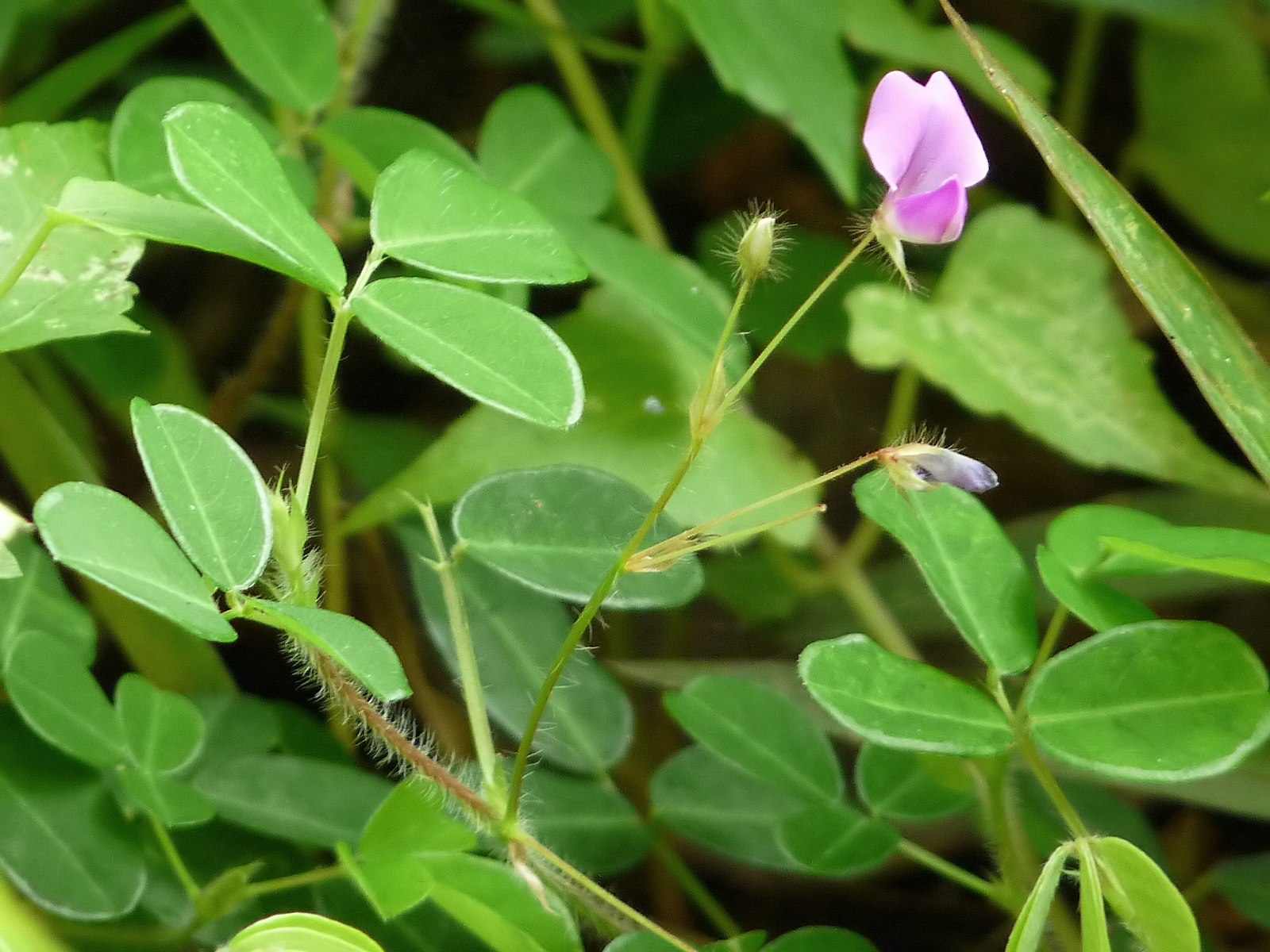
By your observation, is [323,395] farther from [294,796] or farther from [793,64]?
[793,64]

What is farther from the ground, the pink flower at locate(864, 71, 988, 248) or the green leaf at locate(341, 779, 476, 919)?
the pink flower at locate(864, 71, 988, 248)

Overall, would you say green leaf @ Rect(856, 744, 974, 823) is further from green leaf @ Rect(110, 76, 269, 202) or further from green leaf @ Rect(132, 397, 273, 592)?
green leaf @ Rect(110, 76, 269, 202)

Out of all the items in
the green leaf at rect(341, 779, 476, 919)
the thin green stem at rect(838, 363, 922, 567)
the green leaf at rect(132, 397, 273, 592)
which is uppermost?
the green leaf at rect(132, 397, 273, 592)

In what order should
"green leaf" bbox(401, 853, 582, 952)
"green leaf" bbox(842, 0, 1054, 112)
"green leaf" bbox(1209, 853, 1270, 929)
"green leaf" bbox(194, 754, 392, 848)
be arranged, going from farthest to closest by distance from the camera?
"green leaf" bbox(842, 0, 1054, 112), "green leaf" bbox(1209, 853, 1270, 929), "green leaf" bbox(194, 754, 392, 848), "green leaf" bbox(401, 853, 582, 952)

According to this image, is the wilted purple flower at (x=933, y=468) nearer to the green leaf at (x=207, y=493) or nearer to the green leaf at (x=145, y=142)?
the green leaf at (x=207, y=493)

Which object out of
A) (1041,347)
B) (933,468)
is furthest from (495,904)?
(1041,347)

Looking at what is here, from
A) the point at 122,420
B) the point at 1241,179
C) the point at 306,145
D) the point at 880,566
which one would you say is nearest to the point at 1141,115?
the point at 1241,179

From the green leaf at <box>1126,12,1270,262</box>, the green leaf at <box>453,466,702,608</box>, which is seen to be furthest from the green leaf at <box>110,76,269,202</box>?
the green leaf at <box>1126,12,1270,262</box>
